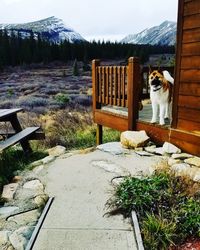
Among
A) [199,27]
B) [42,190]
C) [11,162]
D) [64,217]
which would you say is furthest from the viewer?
[11,162]

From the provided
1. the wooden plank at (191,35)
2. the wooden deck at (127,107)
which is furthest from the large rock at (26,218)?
the wooden plank at (191,35)

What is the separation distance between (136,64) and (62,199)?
9.51 feet

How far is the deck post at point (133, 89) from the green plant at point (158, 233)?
3054 millimetres

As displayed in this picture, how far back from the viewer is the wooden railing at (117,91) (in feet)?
18.5

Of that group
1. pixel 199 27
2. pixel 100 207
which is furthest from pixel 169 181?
pixel 199 27

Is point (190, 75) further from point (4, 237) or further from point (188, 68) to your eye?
point (4, 237)

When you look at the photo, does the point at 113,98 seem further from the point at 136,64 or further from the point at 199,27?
the point at 199,27

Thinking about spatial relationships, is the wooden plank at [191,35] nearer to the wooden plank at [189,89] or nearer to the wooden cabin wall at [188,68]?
the wooden cabin wall at [188,68]

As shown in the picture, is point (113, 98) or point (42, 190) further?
point (113, 98)

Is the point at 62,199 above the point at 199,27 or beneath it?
beneath

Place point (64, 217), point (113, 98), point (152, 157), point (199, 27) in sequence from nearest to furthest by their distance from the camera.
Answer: point (64, 217)
point (199, 27)
point (152, 157)
point (113, 98)

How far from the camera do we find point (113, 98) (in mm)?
6363

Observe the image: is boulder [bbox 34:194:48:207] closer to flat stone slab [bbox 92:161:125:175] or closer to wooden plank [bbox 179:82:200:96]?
flat stone slab [bbox 92:161:125:175]

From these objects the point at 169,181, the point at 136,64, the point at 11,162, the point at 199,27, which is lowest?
the point at 11,162
